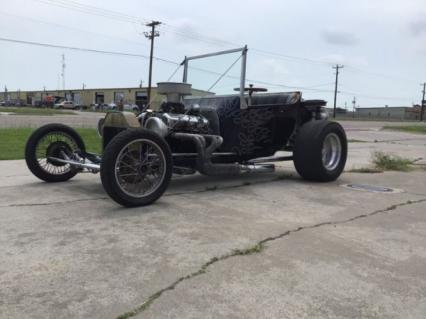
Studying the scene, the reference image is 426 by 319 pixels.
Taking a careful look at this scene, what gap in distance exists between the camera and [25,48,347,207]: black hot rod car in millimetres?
5070

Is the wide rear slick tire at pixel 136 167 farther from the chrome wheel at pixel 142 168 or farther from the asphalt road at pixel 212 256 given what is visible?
the asphalt road at pixel 212 256

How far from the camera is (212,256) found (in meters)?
3.48

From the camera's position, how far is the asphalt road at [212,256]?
2707 mm

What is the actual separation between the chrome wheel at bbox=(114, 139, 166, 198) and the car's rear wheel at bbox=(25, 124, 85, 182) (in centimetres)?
165

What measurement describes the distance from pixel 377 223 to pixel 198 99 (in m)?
3.76

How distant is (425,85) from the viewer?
108 metres

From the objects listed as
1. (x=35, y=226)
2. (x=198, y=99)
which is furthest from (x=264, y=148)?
(x=35, y=226)

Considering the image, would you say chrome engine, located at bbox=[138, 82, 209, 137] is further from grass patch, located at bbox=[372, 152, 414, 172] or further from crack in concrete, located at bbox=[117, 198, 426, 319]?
grass patch, located at bbox=[372, 152, 414, 172]

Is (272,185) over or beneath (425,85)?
beneath

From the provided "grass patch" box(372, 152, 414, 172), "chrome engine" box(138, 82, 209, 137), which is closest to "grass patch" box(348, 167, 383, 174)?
"grass patch" box(372, 152, 414, 172)

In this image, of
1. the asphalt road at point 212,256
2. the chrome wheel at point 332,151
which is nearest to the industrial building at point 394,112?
the chrome wheel at point 332,151

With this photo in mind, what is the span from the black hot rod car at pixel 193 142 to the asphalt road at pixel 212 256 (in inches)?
14.6

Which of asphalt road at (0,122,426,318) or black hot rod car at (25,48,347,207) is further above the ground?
black hot rod car at (25,48,347,207)

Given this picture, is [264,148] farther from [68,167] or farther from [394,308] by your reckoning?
[394,308]
